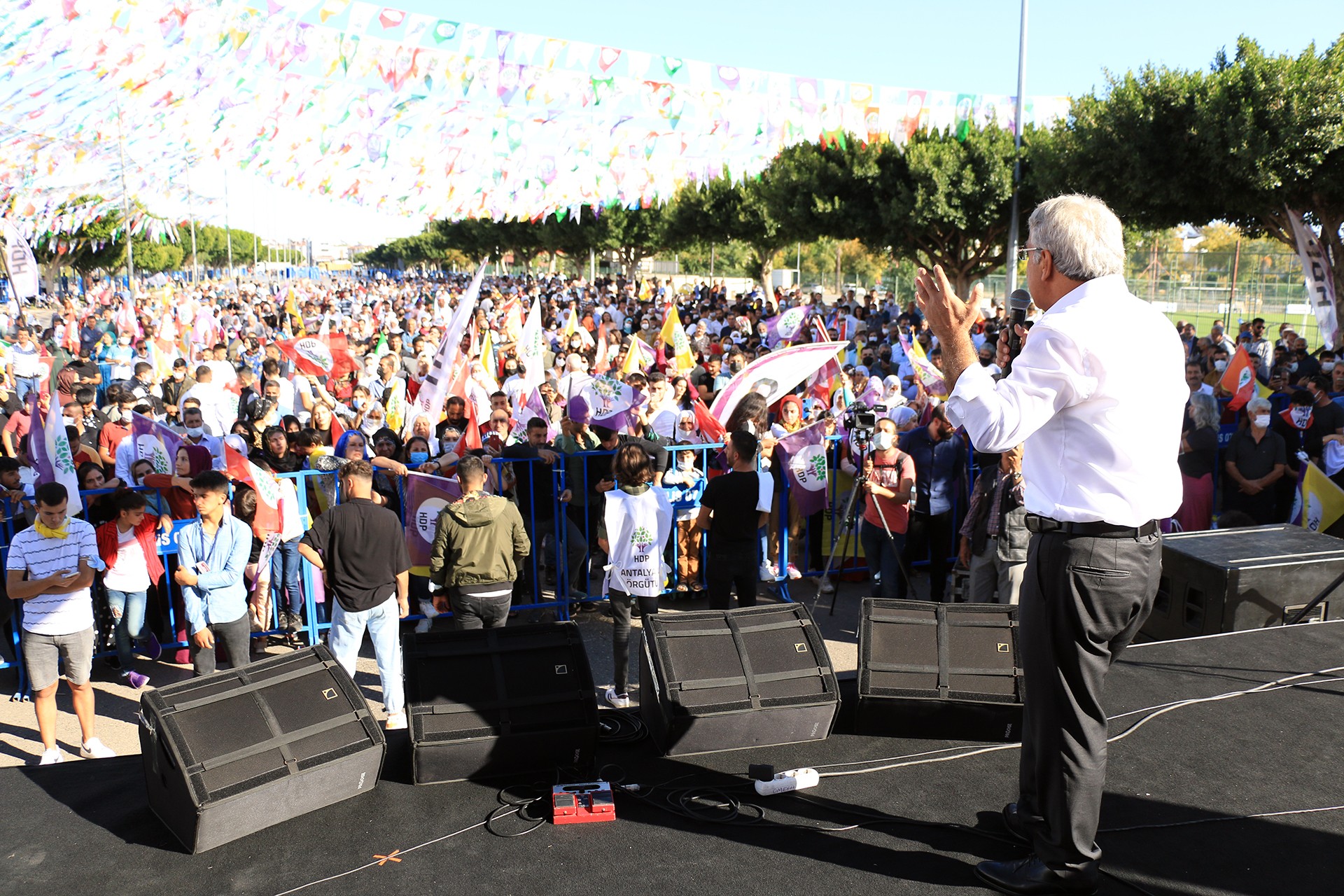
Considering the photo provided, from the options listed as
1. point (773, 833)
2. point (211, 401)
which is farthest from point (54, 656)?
point (211, 401)

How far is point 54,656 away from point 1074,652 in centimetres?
516

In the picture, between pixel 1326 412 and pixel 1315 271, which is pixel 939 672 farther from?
pixel 1315 271

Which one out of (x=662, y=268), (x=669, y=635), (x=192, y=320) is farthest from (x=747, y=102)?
(x=662, y=268)

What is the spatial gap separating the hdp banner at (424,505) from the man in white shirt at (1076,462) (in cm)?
518

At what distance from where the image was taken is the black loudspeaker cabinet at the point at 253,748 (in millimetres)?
2990

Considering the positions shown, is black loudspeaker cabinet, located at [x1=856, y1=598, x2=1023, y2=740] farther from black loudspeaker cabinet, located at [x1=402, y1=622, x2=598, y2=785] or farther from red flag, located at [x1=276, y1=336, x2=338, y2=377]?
red flag, located at [x1=276, y1=336, x2=338, y2=377]

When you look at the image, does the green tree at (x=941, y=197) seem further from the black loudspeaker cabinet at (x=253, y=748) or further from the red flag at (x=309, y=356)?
the black loudspeaker cabinet at (x=253, y=748)

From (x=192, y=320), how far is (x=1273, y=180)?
19.1 meters

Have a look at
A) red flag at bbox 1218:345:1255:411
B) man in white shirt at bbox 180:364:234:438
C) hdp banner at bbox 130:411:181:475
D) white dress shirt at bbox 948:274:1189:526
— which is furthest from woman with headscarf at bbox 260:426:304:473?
red flag at bbox 1218:345:1255:411

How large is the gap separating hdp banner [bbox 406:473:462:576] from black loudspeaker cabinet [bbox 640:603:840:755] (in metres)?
3.55

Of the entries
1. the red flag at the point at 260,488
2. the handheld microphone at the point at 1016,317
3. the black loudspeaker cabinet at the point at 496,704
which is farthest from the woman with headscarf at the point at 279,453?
the handheld microphone at the point at 1016,317

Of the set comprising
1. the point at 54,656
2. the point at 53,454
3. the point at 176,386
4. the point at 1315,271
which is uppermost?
the point at 1315,271

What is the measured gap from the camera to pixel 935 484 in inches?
293

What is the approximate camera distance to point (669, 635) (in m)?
3.83
